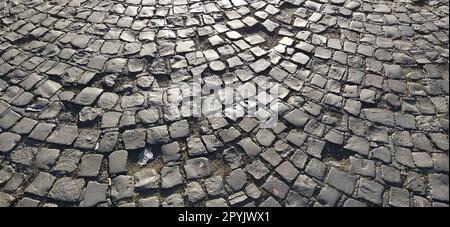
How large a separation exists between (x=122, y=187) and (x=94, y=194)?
0.26 m

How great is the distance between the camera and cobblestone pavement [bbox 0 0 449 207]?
3250mm

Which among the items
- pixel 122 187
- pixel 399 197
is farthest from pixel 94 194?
pixel 399 197

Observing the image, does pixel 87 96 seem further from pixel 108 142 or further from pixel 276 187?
pixel 276 187

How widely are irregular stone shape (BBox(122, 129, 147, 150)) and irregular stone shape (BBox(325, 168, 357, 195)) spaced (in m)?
1.87

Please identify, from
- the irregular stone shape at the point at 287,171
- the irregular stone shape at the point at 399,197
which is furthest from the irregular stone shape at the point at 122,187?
the irregular stone shape at the point at 399,197

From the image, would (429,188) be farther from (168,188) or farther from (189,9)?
(189,9)

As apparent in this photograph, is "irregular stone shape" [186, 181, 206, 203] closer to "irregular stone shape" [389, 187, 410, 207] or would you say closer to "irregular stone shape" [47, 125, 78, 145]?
"irregular stone shape" [47, 125, 78, 145]

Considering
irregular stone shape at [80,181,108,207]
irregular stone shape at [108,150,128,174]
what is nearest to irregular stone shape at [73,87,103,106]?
irregular stone shape at [108,150,128,174]

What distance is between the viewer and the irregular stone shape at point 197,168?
3.32 m

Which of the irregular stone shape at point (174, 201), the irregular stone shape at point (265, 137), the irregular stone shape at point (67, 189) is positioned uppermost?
the irregular stone shape at point (265, 137)

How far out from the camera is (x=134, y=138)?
3611mm

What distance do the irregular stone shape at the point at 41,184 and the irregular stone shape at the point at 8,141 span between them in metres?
0.53

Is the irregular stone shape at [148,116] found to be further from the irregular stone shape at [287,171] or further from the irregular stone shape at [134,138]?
the irregular stone shape at [287,171]
